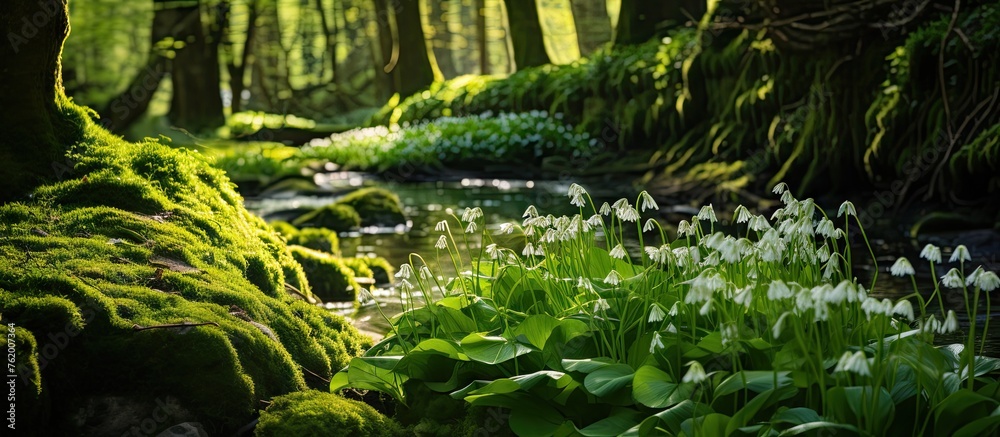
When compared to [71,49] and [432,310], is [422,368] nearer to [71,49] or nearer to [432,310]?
[432,310]

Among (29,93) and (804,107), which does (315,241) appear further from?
(804,107)

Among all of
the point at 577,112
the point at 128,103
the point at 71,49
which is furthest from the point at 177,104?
the point at 577,112

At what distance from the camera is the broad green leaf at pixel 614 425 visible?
3327 millimetres

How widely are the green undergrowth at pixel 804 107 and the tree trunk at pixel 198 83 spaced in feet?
36.2

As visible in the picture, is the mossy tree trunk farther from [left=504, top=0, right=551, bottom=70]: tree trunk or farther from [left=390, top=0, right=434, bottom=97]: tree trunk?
[left=390, top=0, right=434, bottom=97]: tree trunk

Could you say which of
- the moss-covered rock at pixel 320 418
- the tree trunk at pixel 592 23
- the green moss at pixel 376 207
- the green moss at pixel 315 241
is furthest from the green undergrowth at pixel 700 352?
the tree trunk at pixel 592 23

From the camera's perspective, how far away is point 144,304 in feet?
12.9

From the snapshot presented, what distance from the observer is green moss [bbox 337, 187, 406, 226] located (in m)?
13.0

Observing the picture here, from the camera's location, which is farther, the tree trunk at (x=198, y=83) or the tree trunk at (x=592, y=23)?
the tree trunk at (x=592, y=23)

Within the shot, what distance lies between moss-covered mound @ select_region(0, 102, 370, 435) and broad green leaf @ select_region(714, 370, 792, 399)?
1818 mm

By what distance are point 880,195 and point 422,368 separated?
9.54 m

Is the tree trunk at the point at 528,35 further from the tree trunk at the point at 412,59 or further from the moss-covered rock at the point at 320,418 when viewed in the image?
the moss-covered rock at the point at 320,418

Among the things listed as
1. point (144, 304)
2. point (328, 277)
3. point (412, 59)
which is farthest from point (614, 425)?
point (412, 59)

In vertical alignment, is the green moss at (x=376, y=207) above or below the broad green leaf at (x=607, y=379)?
below
